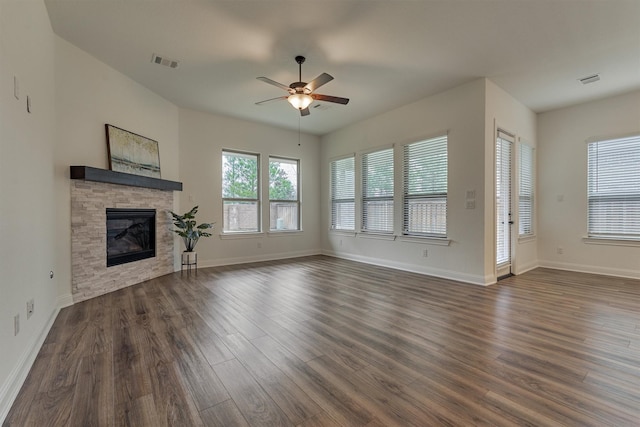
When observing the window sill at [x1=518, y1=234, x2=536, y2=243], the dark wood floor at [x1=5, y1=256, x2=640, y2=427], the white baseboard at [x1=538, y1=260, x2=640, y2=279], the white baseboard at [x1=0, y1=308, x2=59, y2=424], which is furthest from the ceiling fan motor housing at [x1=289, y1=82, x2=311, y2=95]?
the white baseboard at [x1=538, y1=260, x2=640, y2=279]

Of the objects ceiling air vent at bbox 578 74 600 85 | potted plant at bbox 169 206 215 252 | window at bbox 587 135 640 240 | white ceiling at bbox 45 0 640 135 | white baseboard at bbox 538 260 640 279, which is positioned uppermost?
white ceiling at bbox 45 0 640 135

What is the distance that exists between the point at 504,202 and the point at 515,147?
39.5 inches

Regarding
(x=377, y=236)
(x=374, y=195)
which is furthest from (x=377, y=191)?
(x=377, y=236)

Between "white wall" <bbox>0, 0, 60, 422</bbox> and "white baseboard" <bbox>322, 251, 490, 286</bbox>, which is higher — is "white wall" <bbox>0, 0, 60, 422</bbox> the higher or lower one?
the higher one

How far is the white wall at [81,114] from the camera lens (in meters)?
3.36

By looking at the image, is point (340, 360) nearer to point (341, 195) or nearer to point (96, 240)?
point (96, 240)

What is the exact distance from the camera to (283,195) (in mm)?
6848

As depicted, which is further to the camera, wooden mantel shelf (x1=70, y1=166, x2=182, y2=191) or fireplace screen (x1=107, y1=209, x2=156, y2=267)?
fireplace screen (x1=107, y1=209, x2=156, y2=267)

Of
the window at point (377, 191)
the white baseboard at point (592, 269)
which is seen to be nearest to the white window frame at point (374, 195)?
the window at point (377, 191)

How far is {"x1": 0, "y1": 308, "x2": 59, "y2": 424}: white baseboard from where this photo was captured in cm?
156

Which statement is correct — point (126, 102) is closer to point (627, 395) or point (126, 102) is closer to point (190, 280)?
point (190, 280)

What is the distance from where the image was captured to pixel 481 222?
166 inches

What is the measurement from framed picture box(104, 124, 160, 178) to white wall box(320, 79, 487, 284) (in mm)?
4068

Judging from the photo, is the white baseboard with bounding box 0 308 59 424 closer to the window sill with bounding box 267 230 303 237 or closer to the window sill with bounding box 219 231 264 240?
the window sill with bounding box 219 231 264 240
